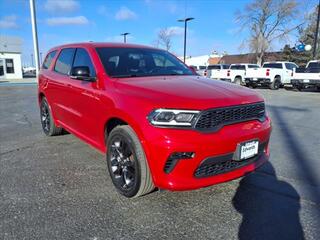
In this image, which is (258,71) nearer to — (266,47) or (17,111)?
(17,111)

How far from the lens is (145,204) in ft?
11.0

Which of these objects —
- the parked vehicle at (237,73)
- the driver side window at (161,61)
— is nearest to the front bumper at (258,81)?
the parked vehicle at (237,73)

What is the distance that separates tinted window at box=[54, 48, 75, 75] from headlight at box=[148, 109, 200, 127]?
254 cm

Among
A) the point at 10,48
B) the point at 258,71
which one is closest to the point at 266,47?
the point at 258,71

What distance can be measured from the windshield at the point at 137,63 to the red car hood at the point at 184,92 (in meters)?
0.33

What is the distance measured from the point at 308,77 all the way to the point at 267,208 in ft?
58.2

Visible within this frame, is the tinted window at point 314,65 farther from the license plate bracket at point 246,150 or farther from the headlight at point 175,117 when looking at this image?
the headlight at point 175,117

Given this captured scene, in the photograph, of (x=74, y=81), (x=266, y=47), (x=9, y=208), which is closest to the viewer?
(x=9, y=208)

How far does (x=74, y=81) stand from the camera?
177 inches

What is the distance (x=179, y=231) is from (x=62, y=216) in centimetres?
118

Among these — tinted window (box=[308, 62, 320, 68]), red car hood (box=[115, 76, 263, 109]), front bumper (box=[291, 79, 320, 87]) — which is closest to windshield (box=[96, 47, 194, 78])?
red car hood (box=[115, 76, 263, 109])

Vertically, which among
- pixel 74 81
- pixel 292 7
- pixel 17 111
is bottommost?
pixel 17 111

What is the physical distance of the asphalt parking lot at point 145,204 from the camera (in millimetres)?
2824

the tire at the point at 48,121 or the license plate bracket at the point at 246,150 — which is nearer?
the license plate bracket at the point at 246,150
